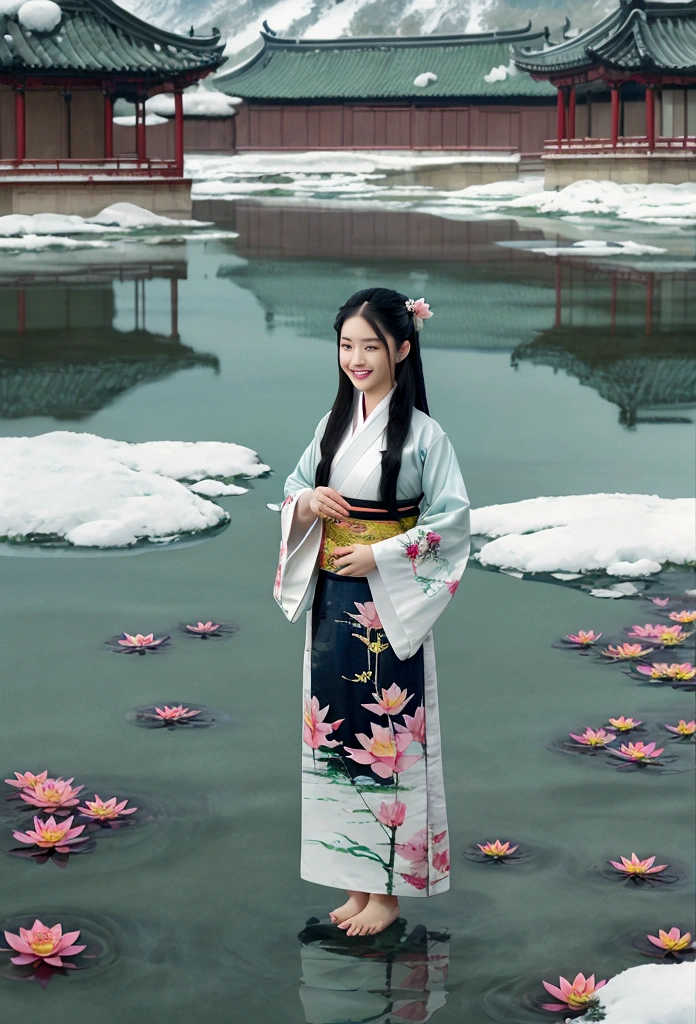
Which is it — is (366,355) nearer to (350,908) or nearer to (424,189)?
(350,908)

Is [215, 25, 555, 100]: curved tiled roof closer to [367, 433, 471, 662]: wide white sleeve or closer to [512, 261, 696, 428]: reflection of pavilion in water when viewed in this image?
[512, 261, 696, 428]: reflection of pavilion in water

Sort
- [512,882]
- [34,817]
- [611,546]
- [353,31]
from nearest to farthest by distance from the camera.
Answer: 1. [512,882]
2. [34,817]
3. [611,546]
4. [353,31]

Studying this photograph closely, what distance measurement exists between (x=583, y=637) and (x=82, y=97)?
99.3ft

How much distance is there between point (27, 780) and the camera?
14.3 feet

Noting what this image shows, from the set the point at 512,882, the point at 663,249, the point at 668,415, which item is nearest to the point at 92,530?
the point at 512,882

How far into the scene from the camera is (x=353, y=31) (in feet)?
498

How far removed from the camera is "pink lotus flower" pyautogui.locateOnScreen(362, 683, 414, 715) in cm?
346

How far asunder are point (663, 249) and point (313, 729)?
21.9 meters

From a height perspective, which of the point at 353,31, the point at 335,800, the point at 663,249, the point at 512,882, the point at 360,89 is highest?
the point at 353,31

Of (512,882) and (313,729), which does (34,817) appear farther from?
(512,882)

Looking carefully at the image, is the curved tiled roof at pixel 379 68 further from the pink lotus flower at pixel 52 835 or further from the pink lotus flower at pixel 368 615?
the pink lotus flower at pixel 368 615

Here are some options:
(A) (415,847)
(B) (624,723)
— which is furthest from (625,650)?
(A) (415,847)

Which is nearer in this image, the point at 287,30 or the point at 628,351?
the point at 628,351

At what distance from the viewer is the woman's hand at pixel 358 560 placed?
3357 mm
